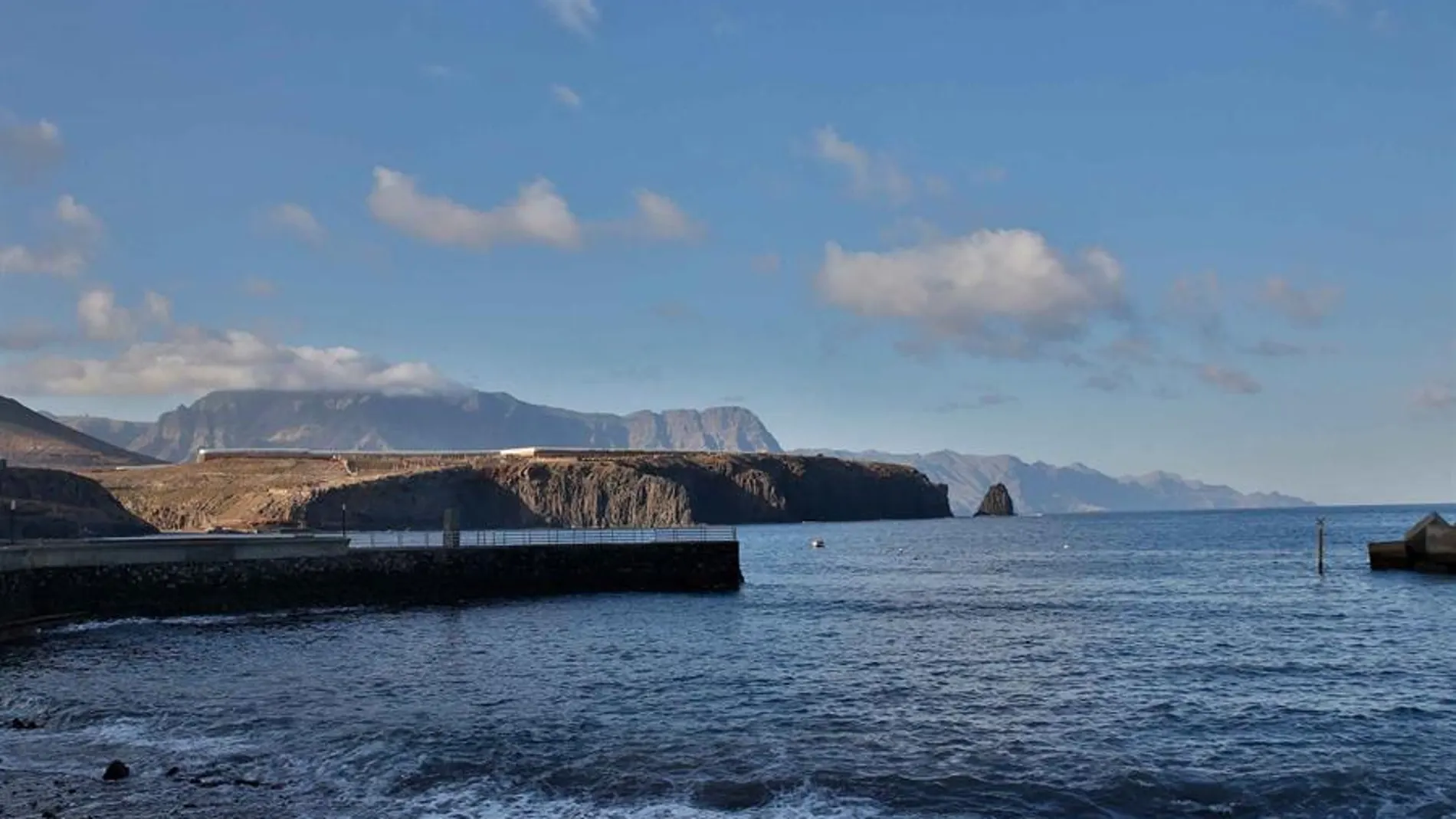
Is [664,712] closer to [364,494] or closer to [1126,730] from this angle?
[1126,730]

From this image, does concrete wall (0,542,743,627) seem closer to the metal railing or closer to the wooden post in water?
the metal railing

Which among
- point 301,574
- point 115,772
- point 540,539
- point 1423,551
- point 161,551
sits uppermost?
point 1423,551

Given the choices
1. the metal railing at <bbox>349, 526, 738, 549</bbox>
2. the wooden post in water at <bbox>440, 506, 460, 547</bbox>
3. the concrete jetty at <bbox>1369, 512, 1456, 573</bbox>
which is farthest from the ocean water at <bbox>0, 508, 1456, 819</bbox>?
the concrete jetty at <bbox>1369, 512, 1456, 573</bbox>

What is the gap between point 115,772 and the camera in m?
22.9

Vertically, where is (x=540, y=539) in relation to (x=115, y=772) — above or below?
above

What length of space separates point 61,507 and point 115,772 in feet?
433

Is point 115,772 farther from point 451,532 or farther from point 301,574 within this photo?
point 451,532

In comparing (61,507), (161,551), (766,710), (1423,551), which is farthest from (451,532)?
(61,507)

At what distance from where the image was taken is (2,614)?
157 feet

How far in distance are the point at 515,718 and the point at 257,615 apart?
31317 mm

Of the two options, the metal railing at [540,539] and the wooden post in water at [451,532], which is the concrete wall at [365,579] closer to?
the metal railing at [540,539]

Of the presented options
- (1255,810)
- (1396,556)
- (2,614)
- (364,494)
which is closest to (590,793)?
(1255,810)

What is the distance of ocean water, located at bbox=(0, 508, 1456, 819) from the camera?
21688 mm

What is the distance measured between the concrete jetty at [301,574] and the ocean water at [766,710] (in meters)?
3.42
